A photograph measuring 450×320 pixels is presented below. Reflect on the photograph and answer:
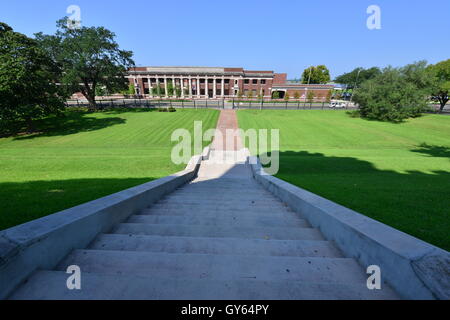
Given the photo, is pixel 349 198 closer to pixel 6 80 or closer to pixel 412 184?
pixel 412 184

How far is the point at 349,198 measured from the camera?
13.8ft

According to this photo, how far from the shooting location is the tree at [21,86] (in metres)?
14.8

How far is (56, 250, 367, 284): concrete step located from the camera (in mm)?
1593

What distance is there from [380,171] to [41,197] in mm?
10879

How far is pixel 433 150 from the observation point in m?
14.0

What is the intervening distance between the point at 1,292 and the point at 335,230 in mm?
3038

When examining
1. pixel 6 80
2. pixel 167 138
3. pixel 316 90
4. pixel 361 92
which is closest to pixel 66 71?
pixel 6 80

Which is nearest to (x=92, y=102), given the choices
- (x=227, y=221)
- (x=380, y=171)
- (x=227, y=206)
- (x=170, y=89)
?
(x=170, y=89)

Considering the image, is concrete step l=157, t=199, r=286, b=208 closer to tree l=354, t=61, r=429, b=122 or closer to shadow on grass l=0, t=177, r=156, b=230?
shadow on grass l=0, t=177, r=156, b=230

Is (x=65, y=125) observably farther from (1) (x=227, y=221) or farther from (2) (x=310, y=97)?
(2) (x=310, y=97)

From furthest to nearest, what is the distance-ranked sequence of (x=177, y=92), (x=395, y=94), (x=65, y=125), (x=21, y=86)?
1. (x=177, y=92)
2. (x=395, y=94)
3. (x=65, y=125)
4. (x=21, y=86)

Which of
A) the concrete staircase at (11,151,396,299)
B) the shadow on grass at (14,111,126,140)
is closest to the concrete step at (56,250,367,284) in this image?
the concrete staircase at (11,151,396,299)

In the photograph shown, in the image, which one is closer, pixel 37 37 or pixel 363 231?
pixel 363 231

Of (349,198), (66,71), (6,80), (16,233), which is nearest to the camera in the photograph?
(16,233)
